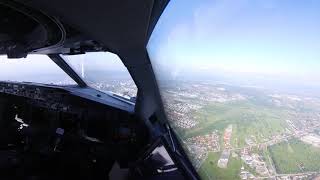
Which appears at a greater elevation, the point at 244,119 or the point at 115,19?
the point at 115,19

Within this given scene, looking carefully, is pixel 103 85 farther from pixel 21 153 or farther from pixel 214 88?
pixel 214 88

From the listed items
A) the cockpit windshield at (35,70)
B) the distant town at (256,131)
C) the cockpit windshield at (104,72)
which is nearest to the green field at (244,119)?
the distant town at (256,131)

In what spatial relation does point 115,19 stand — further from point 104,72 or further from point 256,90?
point 104,72

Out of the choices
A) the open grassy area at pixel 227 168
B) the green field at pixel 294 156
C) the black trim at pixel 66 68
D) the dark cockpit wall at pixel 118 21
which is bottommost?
the open grassy area at pixel 227 168

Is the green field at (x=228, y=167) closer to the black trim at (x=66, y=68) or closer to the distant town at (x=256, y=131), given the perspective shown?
the distant town at (x=256, y=131)

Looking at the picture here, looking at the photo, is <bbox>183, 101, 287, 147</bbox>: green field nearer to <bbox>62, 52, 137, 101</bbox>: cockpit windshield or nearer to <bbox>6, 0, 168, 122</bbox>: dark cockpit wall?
<bbox>6, 0, 168, 122</bbox>: dark cockpit wall

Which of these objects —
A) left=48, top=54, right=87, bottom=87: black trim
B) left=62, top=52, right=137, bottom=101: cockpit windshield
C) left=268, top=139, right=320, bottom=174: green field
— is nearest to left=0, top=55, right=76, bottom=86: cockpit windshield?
left=48, top=54, right=87, bottom=87: black trim

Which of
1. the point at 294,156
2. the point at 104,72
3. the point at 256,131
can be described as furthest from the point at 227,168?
the point at 104,72
